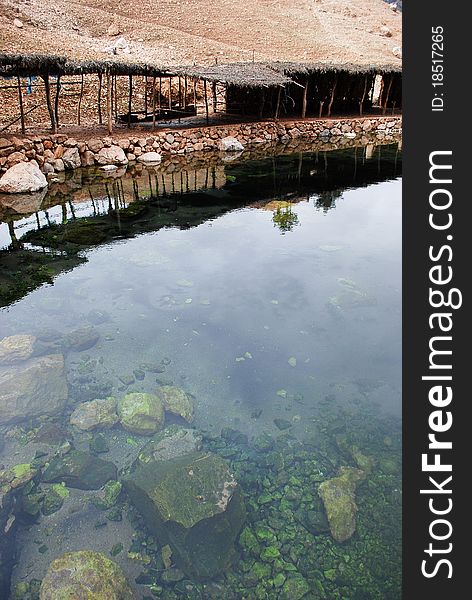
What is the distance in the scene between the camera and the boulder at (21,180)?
12750mm

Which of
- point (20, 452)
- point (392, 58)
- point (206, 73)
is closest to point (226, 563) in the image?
point (20, 452)

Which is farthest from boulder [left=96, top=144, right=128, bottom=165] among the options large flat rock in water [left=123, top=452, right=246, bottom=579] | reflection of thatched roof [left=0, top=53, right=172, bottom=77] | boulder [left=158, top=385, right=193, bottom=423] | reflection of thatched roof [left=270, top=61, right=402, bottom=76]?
large flat rock in water [left=123, top=452, right=246, bottom=579]

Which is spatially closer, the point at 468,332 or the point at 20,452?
the point at 468,332

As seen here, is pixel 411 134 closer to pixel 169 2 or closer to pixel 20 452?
pixel 20 452

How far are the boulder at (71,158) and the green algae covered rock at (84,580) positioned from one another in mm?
13724

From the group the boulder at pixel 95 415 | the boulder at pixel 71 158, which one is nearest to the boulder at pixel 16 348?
the boulder at pixel 95 415

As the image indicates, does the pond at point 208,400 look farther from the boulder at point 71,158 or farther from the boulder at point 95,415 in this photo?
the boulder at point 71,158

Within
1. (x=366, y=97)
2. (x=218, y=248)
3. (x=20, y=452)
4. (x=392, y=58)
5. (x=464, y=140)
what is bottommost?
(x=20, y=452)

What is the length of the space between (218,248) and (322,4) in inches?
2202

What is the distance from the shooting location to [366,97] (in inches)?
1065

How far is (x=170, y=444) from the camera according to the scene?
4.53 m

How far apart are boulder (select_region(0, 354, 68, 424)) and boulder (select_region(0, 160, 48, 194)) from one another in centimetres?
859

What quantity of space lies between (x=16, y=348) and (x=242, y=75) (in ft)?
53.5

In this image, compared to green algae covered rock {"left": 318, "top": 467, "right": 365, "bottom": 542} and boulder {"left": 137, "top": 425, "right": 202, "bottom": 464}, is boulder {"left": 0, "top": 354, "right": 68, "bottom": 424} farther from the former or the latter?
green algae covered rock {"left": 318, "top": 467, "right": 365, "bottom": 542}
